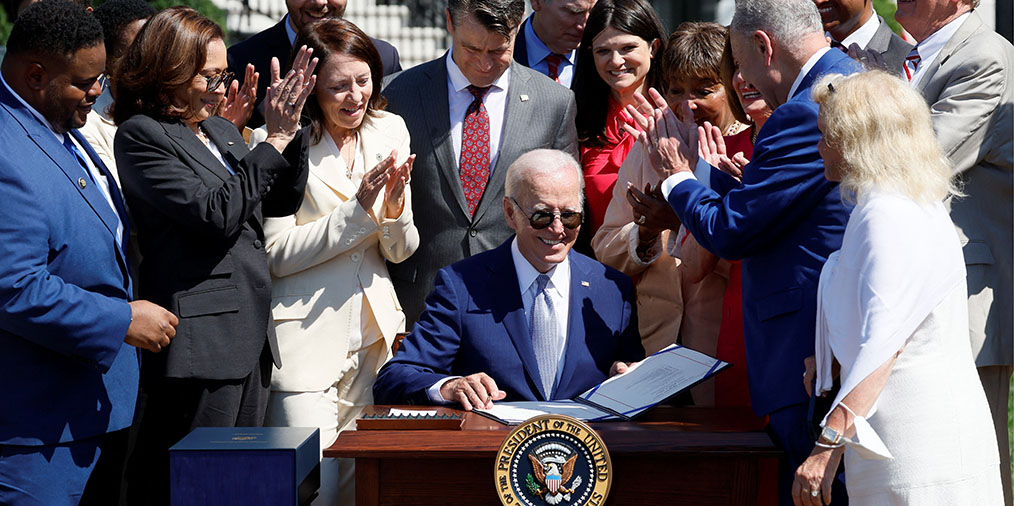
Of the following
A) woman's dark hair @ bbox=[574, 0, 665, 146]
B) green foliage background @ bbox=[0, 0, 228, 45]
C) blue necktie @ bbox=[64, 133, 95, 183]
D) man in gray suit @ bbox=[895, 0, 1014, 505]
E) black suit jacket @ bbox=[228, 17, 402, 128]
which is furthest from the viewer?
green foliage background @ bbox=[0, 0, 228, 45]

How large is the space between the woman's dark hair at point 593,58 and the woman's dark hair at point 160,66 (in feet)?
6.16

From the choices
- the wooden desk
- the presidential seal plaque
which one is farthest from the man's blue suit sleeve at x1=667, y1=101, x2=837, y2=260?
the presidential seal plaque

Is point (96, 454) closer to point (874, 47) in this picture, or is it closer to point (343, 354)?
point (343, 354)

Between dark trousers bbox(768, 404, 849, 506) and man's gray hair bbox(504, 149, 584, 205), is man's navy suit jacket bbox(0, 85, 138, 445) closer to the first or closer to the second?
man's gray hair bbox(504, 149, 584, 205)

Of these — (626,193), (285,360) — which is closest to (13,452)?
(285,360)

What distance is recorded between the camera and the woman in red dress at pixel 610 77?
478 centimetres

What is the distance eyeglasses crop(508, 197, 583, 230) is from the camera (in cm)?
379

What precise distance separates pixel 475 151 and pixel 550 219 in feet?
3.27

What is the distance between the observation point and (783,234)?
333 centimetres

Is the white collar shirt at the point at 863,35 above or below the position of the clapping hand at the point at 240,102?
above

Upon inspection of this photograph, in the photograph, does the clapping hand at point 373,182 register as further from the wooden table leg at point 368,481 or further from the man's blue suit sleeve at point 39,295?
the wooden table leg at point 368,481

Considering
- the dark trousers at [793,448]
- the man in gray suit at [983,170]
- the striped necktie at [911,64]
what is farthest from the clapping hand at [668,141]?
the striped necktie at [911,64]

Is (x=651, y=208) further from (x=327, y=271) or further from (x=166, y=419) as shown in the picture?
(x=166, y=419)

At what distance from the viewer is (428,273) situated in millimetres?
4613
